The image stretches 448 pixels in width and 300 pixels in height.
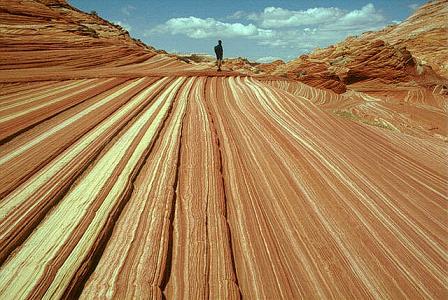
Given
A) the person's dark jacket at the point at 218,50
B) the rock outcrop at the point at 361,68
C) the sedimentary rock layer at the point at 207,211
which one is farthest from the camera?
the rock outcrop at the point at 361,68

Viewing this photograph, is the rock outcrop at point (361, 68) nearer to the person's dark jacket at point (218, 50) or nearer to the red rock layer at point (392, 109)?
the red rock layer at point (392, 109)

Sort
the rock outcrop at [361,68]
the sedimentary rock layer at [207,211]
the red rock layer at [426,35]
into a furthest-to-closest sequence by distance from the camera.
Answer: the red rock layer at [426,35] < the rock outcrop at [361,68] < the sedimentary rock layer at [207,211]

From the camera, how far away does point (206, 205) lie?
3611mm

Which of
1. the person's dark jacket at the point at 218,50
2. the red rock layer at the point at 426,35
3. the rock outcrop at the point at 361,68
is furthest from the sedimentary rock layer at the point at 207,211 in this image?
the red rock layer at the point at 426,35

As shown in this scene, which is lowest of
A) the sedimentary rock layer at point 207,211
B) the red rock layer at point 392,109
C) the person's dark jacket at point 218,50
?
the red rock layer at point 392,109

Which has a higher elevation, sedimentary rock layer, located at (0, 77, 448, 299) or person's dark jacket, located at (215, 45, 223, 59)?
person's dark jacket, located at (215, 45, 223, 59)

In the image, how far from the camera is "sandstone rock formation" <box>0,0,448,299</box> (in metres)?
2.57

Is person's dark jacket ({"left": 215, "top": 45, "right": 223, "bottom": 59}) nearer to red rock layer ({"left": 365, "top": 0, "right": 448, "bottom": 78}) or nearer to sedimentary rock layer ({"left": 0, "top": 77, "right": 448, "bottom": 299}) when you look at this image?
sedimentary rock layer ({"left": 0, "top": 77, "right": 448, "bottom": 299})

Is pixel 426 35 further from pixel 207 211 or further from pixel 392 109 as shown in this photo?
pixel 207 211

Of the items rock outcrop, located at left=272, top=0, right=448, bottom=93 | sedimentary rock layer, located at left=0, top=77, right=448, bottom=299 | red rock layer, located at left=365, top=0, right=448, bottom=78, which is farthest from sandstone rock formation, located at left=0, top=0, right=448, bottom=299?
red rock layer, located at left=365, top=0, right=448, bottom=78

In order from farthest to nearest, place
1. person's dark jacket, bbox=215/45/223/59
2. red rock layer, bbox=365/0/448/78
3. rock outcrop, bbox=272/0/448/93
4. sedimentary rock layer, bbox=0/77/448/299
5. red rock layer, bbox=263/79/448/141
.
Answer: red rock layer, bbox=365/0/448/78 < rock outcrop, bbox=272/0/448/93 < person's dark jacket, bbox=215/45/223/59 < red rock layer, bbox=263/79/448/141 < sedimentary rock layer, bbox=0/77/448/299

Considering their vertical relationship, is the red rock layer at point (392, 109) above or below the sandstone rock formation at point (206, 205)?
below

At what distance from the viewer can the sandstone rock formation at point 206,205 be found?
2568mm

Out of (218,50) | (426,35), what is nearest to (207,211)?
(218,50)
